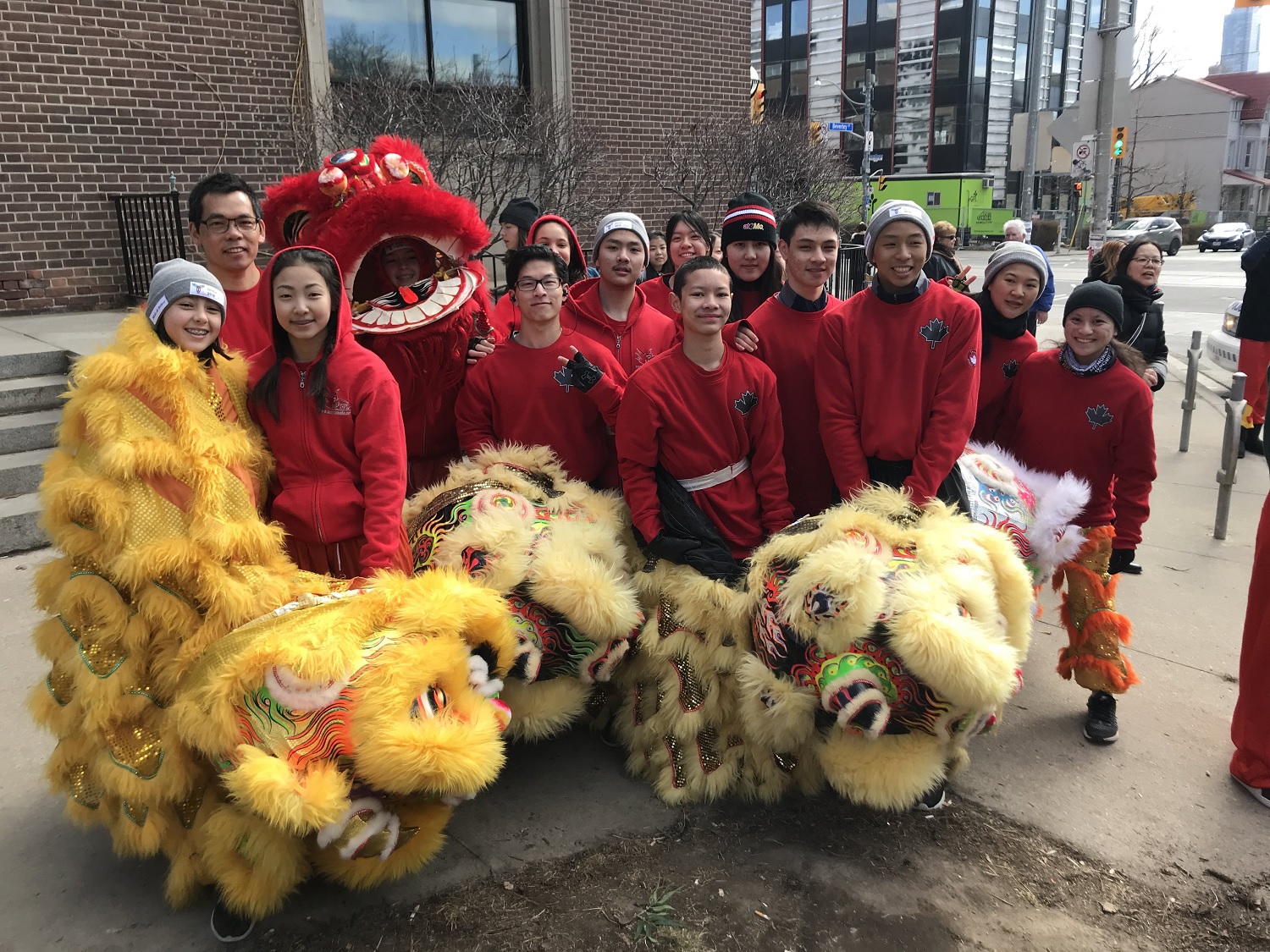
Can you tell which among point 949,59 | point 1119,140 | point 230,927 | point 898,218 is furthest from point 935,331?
point 949,59

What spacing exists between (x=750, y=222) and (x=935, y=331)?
3.78 ft

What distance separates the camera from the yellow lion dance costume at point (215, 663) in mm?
2367

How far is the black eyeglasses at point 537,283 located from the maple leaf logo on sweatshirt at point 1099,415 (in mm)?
2281

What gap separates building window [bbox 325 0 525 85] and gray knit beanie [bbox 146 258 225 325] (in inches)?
342

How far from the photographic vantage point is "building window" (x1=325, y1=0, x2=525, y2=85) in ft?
34.4

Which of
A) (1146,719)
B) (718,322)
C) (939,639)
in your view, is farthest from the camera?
(1146,719)

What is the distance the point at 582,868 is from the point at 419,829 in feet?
1.89

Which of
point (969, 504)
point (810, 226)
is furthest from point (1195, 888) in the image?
point (810, 226)

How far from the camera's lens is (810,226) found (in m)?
3.60

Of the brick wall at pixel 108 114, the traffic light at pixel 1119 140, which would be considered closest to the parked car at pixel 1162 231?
the traffic light at pixel 1119 140

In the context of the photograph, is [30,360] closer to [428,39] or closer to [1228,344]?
[428,39]

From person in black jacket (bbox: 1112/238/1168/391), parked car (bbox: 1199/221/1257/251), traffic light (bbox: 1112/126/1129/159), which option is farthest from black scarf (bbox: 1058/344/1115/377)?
parked car (bbox: 1199/221/1257/251)

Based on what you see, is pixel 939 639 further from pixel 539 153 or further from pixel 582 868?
pixel 539 153

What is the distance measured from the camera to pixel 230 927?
2.60 meters
